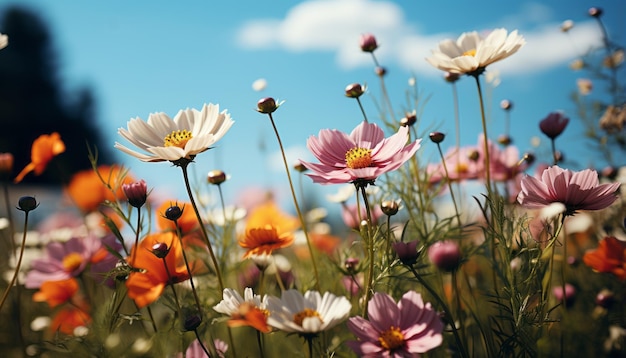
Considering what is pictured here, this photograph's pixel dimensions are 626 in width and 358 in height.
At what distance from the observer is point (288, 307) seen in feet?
2.20

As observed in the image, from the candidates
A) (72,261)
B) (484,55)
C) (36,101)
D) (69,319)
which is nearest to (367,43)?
(484,55)

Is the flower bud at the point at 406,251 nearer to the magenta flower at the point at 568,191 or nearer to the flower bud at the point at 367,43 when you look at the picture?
the magenta flower at the point at 568,191

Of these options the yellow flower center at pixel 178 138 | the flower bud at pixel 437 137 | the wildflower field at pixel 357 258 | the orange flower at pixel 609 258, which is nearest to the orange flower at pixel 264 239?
the wildflower field at pixel 357 258

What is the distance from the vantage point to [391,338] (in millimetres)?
656

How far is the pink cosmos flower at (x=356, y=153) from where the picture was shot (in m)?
0.67

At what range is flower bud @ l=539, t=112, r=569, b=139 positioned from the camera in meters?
1.03

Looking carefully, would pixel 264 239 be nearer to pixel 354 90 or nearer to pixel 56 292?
pixel 354 90

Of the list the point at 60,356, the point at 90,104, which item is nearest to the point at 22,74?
the point at 90,104

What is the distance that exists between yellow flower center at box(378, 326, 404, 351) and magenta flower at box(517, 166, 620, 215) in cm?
23

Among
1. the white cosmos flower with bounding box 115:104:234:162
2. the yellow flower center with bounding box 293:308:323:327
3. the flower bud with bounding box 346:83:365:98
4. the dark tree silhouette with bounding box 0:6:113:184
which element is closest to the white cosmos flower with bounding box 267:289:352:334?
the yellow flower center with bounding box 293:308:323:327

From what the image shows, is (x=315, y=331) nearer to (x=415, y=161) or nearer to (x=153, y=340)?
(x=153, y=340)

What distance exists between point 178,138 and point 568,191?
0.52 meters

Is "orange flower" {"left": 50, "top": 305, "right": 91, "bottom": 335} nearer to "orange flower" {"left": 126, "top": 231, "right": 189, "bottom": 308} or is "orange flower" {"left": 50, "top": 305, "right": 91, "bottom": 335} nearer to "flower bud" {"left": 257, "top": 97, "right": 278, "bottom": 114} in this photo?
"orange flower" {"left": 126, "top": 231, "right": 189, "bottom": 308}

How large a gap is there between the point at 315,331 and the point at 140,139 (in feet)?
1.25
